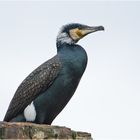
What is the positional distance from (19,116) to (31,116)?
0.21 m

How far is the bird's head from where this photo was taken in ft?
23.8

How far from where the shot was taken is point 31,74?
6.97 metres

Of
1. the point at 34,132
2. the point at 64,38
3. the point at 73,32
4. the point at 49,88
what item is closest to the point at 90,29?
the point at 73,32

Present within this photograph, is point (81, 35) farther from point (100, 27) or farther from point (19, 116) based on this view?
point (19, 116)

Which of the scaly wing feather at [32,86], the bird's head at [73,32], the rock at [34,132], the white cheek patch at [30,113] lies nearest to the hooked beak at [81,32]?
the bird's head at [73,32]

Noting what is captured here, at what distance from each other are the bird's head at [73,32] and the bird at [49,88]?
19 cm

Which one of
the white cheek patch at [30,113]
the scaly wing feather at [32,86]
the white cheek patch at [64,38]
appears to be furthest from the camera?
the white cheek patch at [64,38]

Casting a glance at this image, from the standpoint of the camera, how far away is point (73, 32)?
7242mm

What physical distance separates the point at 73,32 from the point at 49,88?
952mm

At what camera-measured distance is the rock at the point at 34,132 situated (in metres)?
5.75

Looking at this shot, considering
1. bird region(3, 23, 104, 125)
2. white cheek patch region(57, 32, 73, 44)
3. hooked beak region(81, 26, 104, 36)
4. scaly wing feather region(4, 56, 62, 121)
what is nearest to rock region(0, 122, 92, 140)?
bird region(3, 23, 104, 125)

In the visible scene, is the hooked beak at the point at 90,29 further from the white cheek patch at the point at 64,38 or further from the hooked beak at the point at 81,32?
the white cheek patch at the point at 64,38

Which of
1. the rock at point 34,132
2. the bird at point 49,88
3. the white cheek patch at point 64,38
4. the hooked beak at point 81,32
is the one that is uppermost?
the hooked beak at point 81,32

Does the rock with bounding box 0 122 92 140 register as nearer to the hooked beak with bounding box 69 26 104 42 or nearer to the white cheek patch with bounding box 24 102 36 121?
the white cheek patch with bounding box 24 102 36 121
